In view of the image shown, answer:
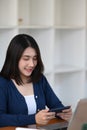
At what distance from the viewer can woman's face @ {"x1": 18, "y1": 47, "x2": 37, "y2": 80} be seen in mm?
2374

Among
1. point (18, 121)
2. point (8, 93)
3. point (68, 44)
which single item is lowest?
point (18, 121)

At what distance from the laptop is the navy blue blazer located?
0.54 metres

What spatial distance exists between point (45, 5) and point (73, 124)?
7.50 ft

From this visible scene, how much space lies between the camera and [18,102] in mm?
2340

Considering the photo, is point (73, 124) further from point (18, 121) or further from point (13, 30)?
point (13, 30)

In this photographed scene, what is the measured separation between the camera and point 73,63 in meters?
4.23

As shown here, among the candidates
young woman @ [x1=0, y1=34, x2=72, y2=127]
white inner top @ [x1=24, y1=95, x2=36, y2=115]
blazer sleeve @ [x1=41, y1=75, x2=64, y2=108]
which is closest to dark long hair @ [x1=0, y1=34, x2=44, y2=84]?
young woman @ [x1=0, y1=34, x2=72, y2=127]

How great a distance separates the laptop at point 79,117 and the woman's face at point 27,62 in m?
0.80

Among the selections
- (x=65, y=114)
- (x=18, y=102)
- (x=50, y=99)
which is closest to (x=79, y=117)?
(x=65, y=114)

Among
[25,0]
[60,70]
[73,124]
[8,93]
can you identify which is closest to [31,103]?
[8,93]

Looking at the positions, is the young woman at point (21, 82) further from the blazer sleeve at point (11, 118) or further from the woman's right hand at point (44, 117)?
the woman's right hand at point (44, 117)

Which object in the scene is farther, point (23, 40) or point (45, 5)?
point (45, 5)

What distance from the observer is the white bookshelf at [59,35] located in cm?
367

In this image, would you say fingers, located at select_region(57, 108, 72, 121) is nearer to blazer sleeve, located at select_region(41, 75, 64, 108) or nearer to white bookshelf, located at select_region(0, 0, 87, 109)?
blazer sleeve, located at select_region(41, 75, 64, 108)
